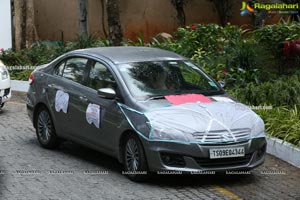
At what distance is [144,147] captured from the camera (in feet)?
26.5

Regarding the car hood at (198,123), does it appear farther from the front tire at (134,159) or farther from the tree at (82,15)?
the tree at (82,15)

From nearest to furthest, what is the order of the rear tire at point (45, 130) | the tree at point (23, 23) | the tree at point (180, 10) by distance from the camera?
the rear tire at point (45, 130) → the tree at point (23, 23) → the tree at point (180, 10)

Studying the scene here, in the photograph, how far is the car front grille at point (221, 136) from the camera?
789 centimetres

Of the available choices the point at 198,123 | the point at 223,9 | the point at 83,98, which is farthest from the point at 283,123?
the point at 223,9

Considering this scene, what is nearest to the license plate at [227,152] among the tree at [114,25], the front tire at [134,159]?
the front tire at [134,159]

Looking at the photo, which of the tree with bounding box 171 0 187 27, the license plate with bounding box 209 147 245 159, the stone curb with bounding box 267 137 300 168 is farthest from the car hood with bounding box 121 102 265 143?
the tree with bounding box 171 0 187 27

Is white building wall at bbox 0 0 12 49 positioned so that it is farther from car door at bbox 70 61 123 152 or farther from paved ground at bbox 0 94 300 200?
car door at bbox 70 61 123 152

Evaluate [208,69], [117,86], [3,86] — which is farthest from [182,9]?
[117,86]

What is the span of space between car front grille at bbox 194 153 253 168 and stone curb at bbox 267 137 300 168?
121 cm

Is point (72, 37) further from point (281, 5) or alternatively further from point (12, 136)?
point (12, 136)

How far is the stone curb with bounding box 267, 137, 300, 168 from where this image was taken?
30.1 ft

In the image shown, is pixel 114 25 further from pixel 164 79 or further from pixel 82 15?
pixel 164 79

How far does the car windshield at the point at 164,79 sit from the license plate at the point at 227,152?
115cm

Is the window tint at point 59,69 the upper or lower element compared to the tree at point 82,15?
lower
